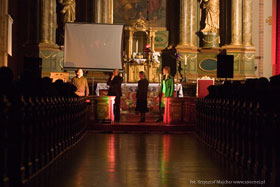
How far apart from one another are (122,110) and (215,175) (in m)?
11.7

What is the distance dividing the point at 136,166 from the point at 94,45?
34.4 feet

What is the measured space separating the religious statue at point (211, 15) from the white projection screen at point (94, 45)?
4092mm

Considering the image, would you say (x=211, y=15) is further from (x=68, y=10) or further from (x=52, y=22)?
(x=52, y=22)

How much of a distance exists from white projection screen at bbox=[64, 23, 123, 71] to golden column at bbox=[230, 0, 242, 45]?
15.6 feet

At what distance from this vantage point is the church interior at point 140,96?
549 centimetres

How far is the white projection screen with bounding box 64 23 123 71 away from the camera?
1638cm

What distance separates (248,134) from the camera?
641 cm

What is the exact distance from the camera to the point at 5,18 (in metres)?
14.1

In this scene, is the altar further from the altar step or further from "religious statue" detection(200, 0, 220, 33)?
the altar step

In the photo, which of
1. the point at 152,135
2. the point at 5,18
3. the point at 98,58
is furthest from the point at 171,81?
the point at 5,18

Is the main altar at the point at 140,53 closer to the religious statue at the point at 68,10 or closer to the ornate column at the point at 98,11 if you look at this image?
the ornate column at the point at 98,11

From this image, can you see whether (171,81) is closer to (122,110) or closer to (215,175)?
(122,110)

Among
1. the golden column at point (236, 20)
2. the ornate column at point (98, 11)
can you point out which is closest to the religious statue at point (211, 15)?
the golden column at point (236, 20)

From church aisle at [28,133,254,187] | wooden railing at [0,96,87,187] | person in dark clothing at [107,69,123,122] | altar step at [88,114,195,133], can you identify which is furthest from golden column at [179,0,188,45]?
wooden railing at [0,96,87,187]
